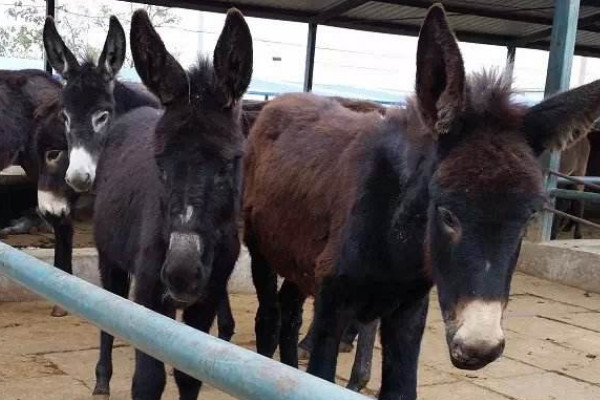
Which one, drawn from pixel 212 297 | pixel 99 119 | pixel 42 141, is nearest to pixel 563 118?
pixel 212 297

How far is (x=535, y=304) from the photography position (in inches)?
299

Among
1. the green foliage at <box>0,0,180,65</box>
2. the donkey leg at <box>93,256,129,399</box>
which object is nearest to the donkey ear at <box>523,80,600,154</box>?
the donkey leg at <box>93,256,129,399</box>

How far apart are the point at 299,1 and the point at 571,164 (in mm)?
5493

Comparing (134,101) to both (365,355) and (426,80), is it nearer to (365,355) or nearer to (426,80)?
(365,355)

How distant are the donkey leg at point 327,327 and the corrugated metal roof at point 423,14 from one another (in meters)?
9.53

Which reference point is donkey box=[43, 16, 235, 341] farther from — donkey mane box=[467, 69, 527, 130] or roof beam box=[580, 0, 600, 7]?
roof beam box=[580, 0, 600, 7]

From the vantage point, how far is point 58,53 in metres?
6.05

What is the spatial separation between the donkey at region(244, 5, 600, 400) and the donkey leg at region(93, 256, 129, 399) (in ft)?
3.00

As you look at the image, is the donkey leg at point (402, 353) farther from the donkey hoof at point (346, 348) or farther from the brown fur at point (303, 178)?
the donkey hoof at point (346, 348)

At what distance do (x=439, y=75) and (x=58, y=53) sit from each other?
4138mm

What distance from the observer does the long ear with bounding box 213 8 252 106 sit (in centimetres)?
338

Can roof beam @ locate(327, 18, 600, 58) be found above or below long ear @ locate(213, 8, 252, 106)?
above

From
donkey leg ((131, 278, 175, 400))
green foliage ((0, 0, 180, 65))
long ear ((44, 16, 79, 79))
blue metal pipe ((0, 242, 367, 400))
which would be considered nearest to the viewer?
blue metal pipe ((0, 242, 367, 400))

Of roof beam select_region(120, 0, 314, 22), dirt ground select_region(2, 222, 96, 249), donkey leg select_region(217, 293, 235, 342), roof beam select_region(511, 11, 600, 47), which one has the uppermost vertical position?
roof beam select_region(511, 11, 600, 47)
